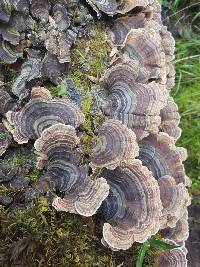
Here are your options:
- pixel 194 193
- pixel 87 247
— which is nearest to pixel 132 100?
pixel 87 247

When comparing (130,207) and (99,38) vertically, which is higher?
(99,38)

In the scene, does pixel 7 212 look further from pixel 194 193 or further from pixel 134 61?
pixel 194 193

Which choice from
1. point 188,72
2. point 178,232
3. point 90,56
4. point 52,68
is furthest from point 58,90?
point 188,72

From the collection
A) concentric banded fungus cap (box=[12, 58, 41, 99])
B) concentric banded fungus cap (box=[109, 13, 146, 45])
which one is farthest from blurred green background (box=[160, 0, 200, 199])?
concentric banded fungus cap (box=[12, 58, 41, 99])

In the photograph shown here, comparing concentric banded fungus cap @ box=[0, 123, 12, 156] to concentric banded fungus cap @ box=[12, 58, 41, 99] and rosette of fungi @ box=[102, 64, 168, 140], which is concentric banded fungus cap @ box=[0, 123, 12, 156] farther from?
rosette of fungi @ box=[102, 64, 168, 140]

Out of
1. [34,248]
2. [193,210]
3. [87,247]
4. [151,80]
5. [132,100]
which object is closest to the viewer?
[34,248]

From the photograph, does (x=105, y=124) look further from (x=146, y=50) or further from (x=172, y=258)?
(x=172, y=258)

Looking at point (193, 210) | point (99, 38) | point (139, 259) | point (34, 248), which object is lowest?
point (193, 210)
